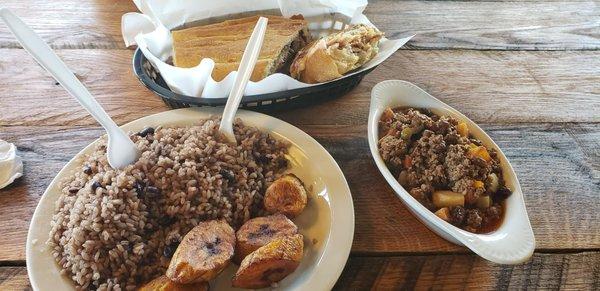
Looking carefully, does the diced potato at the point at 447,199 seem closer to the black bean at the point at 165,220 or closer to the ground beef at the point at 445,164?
the ground beef at the point at 445,164

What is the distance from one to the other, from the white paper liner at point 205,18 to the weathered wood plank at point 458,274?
1.58 feet

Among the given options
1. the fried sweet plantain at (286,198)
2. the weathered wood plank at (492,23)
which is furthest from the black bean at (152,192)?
the weathered wood plank at (492,23)

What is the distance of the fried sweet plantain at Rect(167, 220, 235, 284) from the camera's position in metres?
0.71

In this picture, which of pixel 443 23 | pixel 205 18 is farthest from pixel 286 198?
pixel 443 23

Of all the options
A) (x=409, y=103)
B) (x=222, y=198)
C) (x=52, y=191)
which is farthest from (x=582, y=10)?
(x=52, y=191)

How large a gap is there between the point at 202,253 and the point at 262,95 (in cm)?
46

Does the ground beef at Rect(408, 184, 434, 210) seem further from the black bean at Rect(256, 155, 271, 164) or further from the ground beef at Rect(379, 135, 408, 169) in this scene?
the black bean at Rect(256, 155, 271, 164)

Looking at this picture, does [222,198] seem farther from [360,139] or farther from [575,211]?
[575,211]

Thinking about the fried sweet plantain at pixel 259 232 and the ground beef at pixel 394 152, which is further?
the ground beef at pixel 394 152

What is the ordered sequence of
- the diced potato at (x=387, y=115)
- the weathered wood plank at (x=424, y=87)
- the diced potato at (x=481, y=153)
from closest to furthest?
the diced potato at (x=481, y=153) → the diced potato at (x=387, y=115) → the weathered wood plank at (x=424, y=87)

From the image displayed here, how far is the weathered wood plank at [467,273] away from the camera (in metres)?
0.83

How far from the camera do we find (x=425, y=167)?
3.06 ft

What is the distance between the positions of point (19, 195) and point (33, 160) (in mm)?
104

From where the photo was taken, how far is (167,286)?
0.71 m
